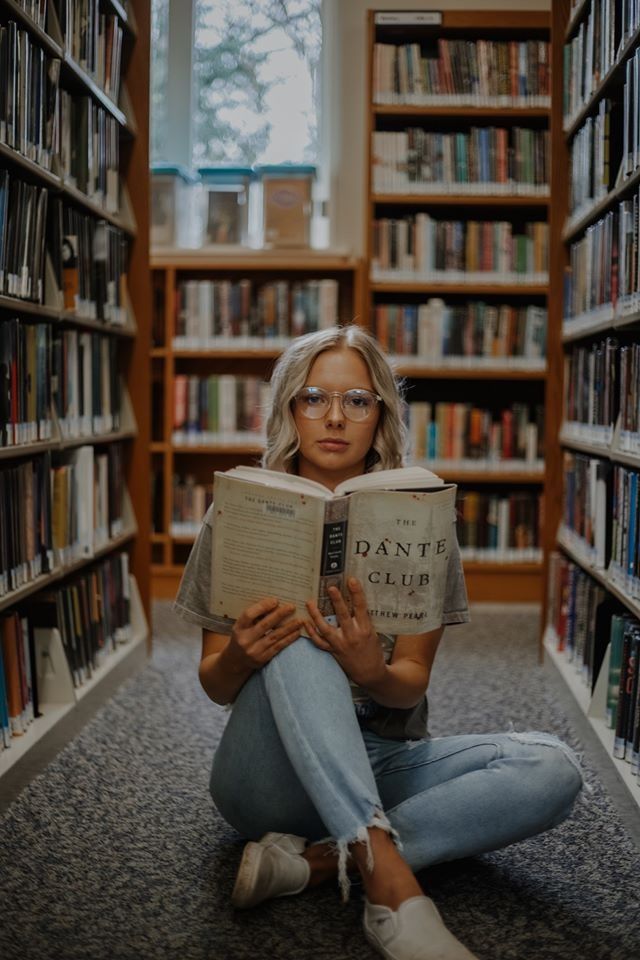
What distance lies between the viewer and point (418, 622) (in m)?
1.44

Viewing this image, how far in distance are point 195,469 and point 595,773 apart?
2.62 m

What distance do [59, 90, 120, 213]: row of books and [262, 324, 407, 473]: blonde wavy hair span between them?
0.97m

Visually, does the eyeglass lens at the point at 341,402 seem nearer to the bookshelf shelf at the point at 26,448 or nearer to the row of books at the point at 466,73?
the bookshelf shelf at the point at 26,448

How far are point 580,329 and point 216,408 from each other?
5.81 feet

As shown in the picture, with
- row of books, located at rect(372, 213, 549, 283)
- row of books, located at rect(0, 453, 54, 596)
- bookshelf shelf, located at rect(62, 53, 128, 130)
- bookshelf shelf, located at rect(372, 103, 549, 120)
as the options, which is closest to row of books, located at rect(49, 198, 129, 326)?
bookshelf shelf, located at rect(62, 53, 128, 130)

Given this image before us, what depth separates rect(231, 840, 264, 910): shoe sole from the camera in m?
1.44

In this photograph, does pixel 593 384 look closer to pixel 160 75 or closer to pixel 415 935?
pixel 415 935

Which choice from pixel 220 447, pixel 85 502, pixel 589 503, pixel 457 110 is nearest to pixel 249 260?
pixel 220 447

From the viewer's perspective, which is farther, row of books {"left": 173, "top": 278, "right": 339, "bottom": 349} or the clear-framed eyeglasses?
row of books {"left": 173, "top": 278, "right": 339, "bottom": 349}

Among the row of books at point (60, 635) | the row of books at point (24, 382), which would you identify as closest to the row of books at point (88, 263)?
the row of books at point (24, 382)

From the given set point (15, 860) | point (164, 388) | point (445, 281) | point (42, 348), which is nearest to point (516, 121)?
point (445, 281)

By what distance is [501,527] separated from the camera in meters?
4.08

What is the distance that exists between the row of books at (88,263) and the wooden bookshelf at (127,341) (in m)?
0.03

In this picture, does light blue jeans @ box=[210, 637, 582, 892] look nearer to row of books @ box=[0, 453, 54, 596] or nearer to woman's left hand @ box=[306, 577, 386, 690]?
woman's left hand @ box=[306, 577, 386, 690]
